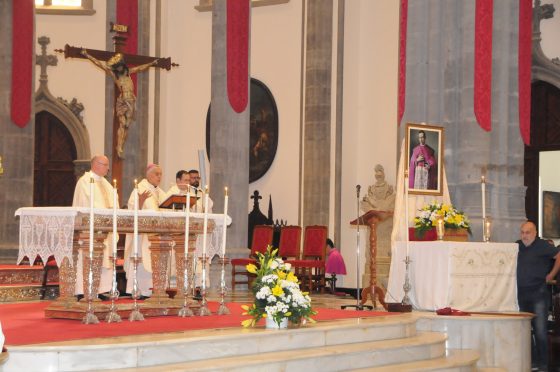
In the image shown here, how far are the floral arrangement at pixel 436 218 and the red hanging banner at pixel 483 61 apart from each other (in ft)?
5.19

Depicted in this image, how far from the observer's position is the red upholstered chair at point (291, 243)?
1680 cm

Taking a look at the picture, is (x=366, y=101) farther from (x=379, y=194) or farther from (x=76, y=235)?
(x=76, y=235)

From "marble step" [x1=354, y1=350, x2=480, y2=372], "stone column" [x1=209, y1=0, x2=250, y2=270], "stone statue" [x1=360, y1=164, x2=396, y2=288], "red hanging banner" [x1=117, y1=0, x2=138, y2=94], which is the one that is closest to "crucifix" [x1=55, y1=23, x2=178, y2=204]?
"stone column" [x1=209, y1=0, x2=250, y2=270]

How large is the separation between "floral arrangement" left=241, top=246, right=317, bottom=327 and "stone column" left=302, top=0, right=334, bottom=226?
427 inches

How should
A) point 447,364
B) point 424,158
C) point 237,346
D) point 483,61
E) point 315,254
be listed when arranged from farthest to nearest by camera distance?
point 315,254 < point 483,61 < point 424,158 < point 447,364 < point 237,346

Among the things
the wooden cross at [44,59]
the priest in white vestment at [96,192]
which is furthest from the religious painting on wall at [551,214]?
the wooden cross at [44,59]

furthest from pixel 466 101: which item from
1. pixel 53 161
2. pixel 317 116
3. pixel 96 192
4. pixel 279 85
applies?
pixel 53 161

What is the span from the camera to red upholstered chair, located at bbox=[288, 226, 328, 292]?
16.1 m

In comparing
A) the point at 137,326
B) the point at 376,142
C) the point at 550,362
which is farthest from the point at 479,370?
the point at 376,142

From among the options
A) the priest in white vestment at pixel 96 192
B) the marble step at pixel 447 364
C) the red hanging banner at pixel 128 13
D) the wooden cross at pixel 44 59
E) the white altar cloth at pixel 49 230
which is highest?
the red hanging banner at pixel 128 13

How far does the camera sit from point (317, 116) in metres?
19.2

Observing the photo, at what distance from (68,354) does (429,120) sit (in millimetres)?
6751

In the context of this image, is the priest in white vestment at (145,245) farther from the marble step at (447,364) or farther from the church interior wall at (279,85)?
the church interior wall at (279,85)

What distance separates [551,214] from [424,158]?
6297 mm
